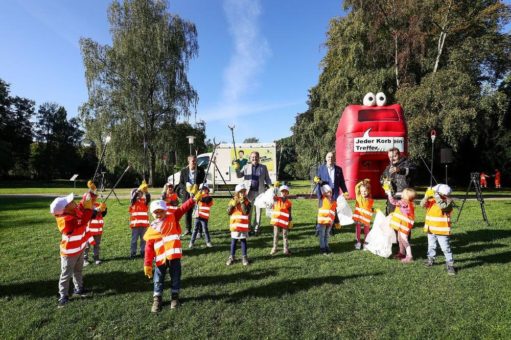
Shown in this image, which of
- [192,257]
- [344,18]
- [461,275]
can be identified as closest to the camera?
[461,275]

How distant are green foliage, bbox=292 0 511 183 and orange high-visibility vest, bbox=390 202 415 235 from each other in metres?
14.2

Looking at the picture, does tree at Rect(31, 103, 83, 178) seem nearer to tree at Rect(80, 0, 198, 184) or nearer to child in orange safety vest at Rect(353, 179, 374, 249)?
tree at Rect(80, 0, 198, 184)

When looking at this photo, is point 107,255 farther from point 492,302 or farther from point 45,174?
point 45,174

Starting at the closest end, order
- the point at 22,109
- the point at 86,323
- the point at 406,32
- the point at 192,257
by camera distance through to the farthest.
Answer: the point at 86,323 < the point at 192,257 < the point at 406,32 < the point at 22,109

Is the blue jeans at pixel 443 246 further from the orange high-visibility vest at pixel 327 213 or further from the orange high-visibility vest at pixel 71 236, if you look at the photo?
the orange high-visibility vest at pixel 71 236

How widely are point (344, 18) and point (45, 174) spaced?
55.2 metres

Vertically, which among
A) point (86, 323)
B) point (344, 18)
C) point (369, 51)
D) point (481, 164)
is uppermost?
point (344, 18)

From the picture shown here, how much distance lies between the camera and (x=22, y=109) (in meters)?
59.0

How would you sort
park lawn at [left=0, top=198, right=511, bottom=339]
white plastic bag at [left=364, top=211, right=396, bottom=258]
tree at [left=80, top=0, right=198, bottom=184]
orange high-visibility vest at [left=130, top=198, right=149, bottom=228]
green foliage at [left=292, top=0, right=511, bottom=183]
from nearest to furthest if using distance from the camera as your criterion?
1. park lawn at [left=0, top=198, right=511, bottom=339]
2. white plastic bag at [left=364, top=211, right=396, bottom=258]
3. orange high-visibility vest at [left=130, top=198, right=149, bottom=228]
4. green foliage at [left=292, top=0, right=511, bottom=183]
5. tree at [left=80, top=0, right=198, bottom=184]

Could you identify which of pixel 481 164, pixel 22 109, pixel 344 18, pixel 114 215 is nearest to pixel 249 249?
pixel 114 215

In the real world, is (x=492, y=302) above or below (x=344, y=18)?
below

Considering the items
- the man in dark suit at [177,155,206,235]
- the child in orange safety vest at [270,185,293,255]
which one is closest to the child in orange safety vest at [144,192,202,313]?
the child in orange safety vest at [270,185,293,255]

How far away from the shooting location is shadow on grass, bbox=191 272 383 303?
15.5 feet

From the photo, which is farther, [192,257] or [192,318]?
[192,257]
